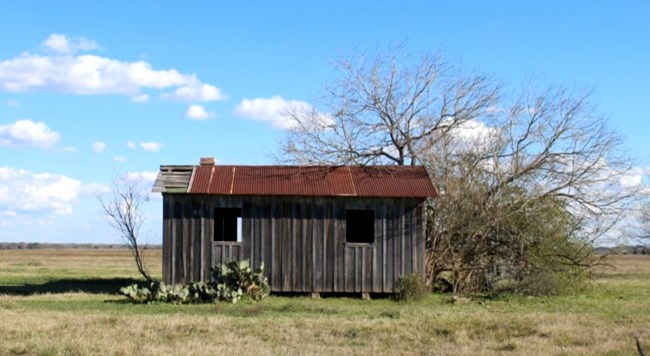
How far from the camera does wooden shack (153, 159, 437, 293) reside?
81.3ft

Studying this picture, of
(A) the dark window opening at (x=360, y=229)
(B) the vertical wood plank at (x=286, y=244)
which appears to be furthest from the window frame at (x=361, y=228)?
(B) the vertical wood plank at (x=286, y=244)

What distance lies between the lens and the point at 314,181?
2555 centimetres

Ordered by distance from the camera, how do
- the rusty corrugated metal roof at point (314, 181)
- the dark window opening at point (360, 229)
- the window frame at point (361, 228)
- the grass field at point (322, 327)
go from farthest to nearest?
1. the dark window opening at point (360, 229)
2. the window frame at point (361, 228)
3. the rusty corrugated metal roof at point (314, 181)
4. the grass field at point (322, 327)

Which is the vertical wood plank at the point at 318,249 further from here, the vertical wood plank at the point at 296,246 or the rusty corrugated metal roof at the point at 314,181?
the rusty corrugated metal roof at the point at 314,181

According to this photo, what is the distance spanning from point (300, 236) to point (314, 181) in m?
1.94

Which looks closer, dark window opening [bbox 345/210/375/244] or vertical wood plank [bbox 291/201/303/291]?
vertical wood plank [bbox 291/201/303/291]

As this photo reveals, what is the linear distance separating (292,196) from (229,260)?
284 cm

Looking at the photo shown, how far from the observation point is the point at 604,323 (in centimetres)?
1747

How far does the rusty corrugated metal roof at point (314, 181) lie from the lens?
24.7 meters

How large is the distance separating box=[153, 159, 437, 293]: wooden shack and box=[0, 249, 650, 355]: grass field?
1.52 m

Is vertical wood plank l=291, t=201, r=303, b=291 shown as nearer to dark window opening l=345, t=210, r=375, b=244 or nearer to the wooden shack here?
the wooden shack

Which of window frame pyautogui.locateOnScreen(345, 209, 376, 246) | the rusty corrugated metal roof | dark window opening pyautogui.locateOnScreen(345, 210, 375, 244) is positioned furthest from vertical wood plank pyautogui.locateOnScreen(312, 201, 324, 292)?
dark window opening pyautogui.locateOnScreen(345, 210, 375, 244)

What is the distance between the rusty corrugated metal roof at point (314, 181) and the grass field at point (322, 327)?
355cm

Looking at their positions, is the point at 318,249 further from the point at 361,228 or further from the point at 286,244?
the point at 361,228
